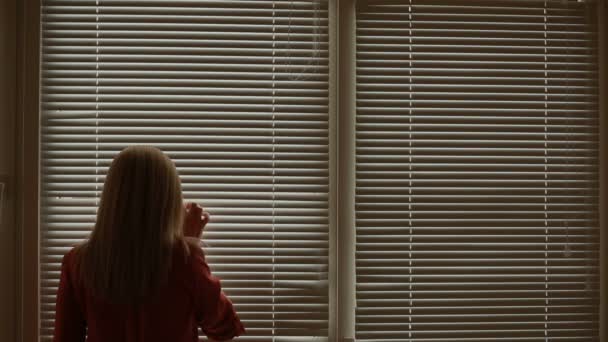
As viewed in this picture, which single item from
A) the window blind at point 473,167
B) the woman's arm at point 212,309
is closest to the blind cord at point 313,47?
the window blind at point 473,167

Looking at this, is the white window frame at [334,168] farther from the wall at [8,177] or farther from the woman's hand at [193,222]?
the woman's hand at [193,222]

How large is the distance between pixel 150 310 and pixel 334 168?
0.74 meters

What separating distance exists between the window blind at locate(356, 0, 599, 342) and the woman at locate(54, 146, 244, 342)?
602 millimetres

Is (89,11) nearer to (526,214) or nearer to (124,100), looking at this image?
(124,100)

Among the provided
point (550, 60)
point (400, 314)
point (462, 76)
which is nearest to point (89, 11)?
point (462, 76)

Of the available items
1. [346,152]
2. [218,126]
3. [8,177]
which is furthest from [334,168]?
[8,177]

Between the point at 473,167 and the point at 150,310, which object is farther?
the point at 473,167

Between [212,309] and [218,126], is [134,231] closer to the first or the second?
[212,309]

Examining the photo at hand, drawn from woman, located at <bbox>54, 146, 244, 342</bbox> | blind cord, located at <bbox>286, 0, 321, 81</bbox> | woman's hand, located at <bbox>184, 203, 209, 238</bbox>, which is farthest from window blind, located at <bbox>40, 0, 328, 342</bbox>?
woman, located at <bbox>54, 146, 244, 342</bbox>

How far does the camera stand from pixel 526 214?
6.20 feet

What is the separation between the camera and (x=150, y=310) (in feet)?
4.96

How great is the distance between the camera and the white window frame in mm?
1807

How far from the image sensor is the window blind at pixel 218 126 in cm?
182

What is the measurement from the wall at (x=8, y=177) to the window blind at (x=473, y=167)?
3.74 feet
